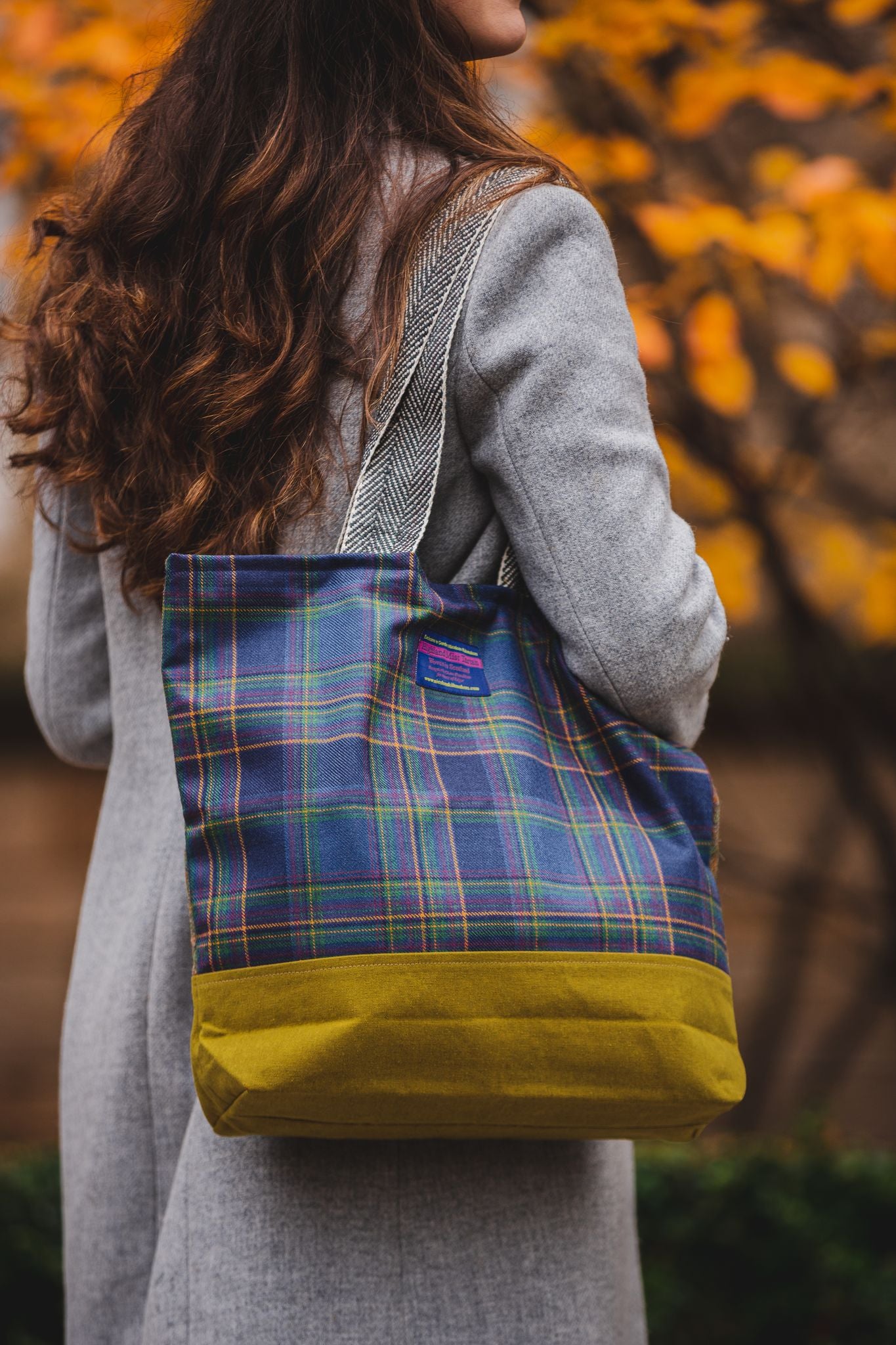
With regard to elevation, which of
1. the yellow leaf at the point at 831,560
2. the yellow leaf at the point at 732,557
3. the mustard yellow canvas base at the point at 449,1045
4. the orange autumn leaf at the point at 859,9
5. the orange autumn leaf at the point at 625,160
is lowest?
the yellow leaf at the point at 831,560

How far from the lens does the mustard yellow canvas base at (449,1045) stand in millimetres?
977

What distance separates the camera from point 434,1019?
38.6 inches

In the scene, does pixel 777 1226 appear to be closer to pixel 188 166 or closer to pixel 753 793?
pixel 753 793

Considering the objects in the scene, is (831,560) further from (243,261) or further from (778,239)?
(243,261)

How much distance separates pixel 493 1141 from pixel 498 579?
23.0 inches

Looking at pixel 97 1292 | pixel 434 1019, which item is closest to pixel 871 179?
pixel 434 1019

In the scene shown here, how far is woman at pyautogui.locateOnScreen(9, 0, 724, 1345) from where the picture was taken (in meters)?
1.12

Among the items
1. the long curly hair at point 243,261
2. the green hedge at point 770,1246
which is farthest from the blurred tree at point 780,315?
the green hedge at point 770,1246

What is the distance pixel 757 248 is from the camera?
235 cm

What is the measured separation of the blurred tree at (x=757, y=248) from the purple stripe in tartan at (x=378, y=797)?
1040 millimetres

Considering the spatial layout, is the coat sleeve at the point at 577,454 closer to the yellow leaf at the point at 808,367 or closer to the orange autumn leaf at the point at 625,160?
the orange autumn leaf at the point at 625,160

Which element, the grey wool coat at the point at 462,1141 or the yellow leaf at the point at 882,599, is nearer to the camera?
the grey wool coat at the point at 462,1141

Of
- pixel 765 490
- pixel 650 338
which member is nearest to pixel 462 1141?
pixel 650 338

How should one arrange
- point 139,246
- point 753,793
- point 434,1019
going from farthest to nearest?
point 753,793, point 139,246, point 434,1019
